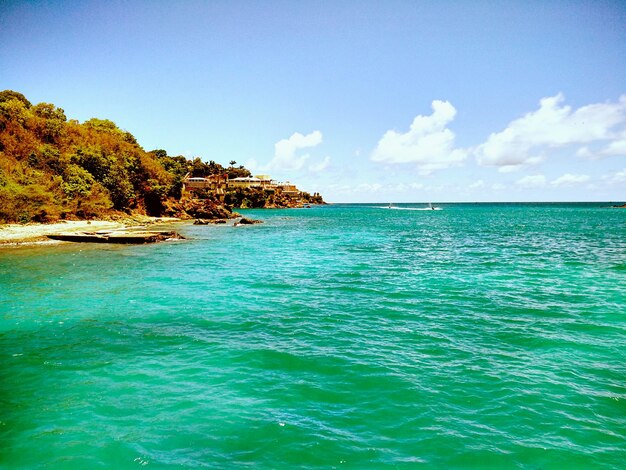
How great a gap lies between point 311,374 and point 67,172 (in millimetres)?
67054

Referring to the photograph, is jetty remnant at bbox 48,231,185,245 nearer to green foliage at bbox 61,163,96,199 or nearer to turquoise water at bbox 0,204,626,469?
green foliage at bbox 61,163,96,199

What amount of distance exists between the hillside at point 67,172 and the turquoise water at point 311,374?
115ft

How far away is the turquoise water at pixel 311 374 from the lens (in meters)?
7.83

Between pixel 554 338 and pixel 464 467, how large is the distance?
31.5ft

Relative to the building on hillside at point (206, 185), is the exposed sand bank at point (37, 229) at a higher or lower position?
lower

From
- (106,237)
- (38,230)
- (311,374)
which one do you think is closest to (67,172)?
(38,230)

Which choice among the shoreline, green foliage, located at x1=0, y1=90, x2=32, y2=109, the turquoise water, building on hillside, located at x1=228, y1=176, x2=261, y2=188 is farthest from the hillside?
building on hillside, located at x1=228, y1=176, x2=261, y2=188

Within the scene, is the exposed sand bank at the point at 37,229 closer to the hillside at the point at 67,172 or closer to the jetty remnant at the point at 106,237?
the jetty remnant at the point at 106,237

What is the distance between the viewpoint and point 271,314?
1742cm

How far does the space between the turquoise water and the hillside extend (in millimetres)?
35119

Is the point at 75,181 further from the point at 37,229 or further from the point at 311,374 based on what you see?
the point at 311,374

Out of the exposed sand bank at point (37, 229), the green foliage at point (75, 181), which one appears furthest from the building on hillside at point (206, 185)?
the exposed sand bank at point (37, 229)

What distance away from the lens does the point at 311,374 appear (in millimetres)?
11203

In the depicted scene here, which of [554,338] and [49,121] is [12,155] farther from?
[554,338]
